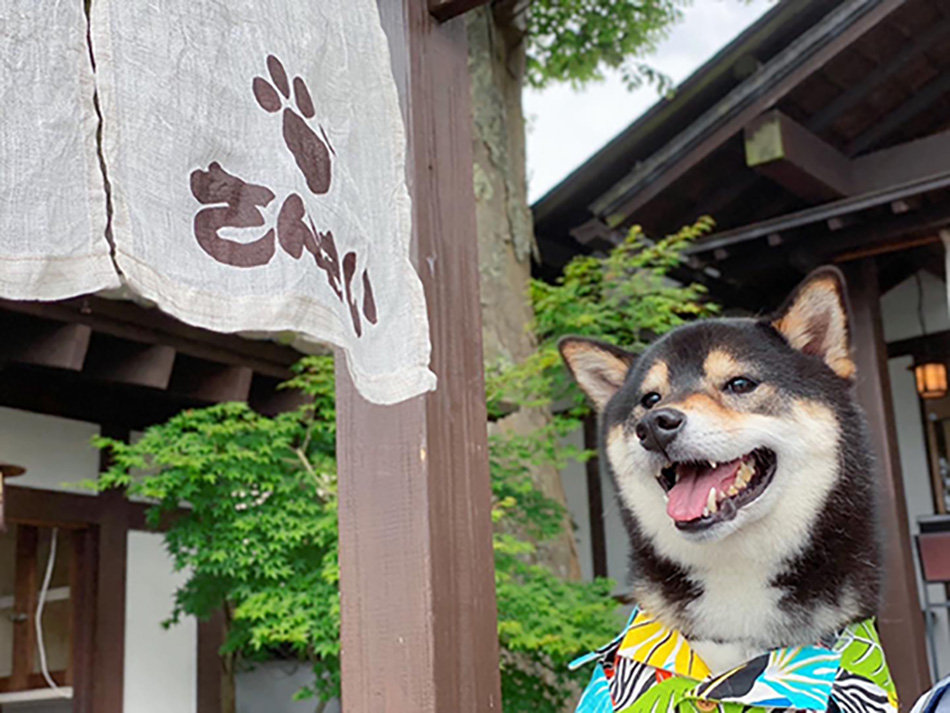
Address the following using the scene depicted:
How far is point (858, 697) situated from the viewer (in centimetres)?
210

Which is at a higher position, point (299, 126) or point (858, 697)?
point (299, 126)

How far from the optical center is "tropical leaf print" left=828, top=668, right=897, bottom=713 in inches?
81.7

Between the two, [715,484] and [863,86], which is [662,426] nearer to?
[715,484]

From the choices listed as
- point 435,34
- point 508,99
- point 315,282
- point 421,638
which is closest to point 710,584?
point 421,638

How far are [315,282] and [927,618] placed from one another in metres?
7.55

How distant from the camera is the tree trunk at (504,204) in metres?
7.24

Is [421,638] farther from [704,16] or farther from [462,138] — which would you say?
[704,16]

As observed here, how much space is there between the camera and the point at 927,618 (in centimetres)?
824

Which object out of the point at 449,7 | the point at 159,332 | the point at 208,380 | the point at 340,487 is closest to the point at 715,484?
the point at 340,487

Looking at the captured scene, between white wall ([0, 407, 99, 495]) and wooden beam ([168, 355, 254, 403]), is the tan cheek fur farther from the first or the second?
white wall ([0, 407, 99, 495])

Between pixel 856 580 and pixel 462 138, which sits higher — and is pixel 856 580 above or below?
below

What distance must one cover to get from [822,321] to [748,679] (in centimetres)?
91

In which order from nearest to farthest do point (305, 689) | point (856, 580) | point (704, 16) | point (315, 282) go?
point (315, 282), point (856, 580), point (305, 689), point (704, 16)

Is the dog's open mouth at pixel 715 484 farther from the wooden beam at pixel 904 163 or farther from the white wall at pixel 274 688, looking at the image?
the wooden beam at pixel 904 163
